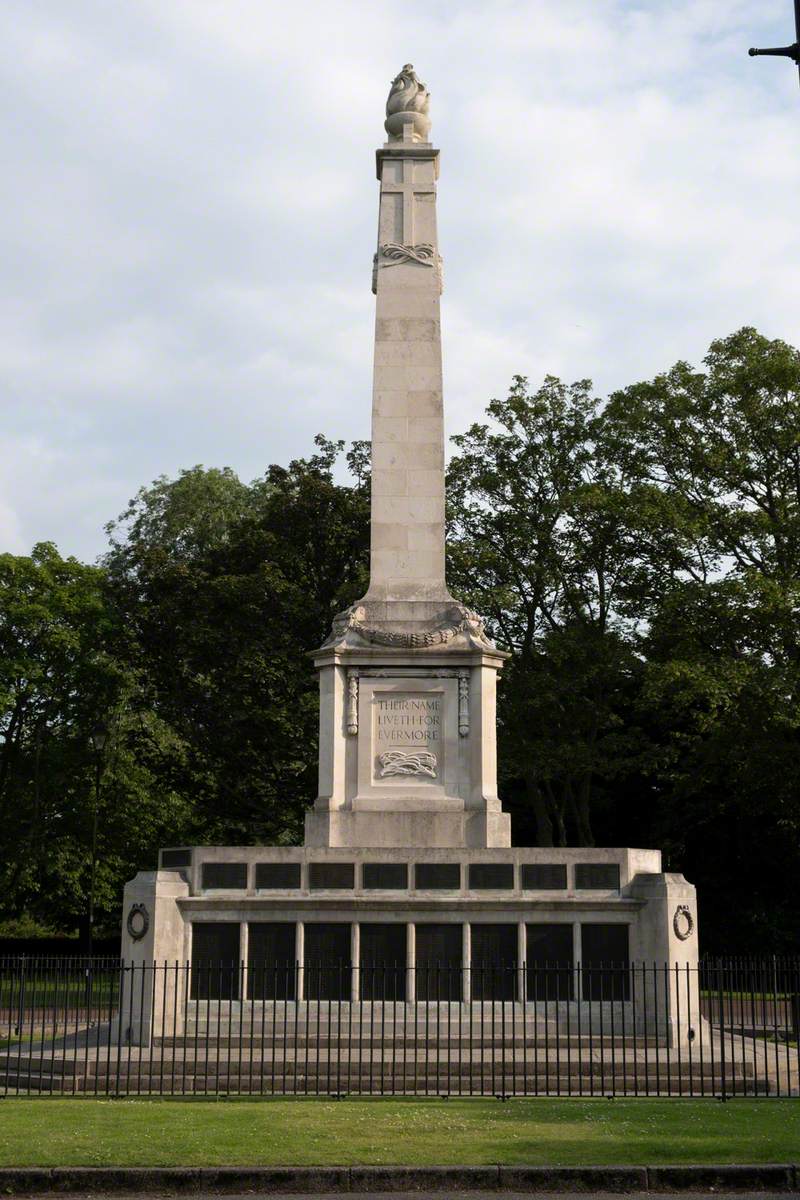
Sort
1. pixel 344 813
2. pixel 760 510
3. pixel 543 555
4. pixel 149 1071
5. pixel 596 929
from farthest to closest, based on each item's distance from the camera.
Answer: pixel 543 555, pixel 760 510, pixel 344 813, pixel 596 929, pixel 149 1071

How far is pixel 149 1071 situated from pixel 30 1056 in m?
2.42

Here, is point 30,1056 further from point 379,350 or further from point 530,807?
point 530,807

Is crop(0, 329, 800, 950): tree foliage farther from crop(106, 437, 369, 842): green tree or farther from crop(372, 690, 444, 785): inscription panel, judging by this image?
crop(372, 690, 444, 785): inscription panel

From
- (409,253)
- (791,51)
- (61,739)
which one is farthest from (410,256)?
(61,739)

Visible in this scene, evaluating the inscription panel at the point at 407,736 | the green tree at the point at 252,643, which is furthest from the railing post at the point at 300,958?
the green tree at the point at 252,643

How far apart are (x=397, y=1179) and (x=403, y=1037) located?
7.88 meters

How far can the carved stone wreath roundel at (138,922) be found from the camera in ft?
70.2

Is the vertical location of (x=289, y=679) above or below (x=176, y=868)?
above

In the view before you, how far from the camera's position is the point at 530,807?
4922cm

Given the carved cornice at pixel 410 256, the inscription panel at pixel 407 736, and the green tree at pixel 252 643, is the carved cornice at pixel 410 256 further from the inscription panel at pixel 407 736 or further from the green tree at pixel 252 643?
the green tree at pixel 252 643

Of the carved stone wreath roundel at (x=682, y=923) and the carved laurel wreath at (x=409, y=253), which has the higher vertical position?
the carved laurel wreath at (x=409, y=253)

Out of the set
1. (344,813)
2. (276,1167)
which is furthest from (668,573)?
(276,1167)

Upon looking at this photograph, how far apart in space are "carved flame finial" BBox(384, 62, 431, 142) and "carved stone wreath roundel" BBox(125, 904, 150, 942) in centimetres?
1515

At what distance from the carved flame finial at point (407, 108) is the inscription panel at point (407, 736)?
35.9 feet
